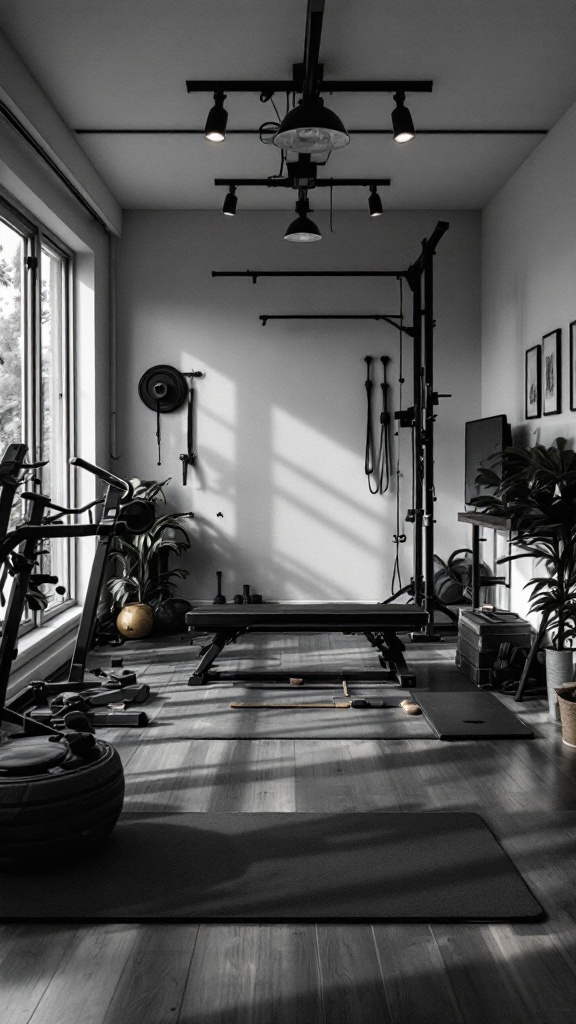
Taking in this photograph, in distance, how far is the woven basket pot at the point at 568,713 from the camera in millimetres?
3453

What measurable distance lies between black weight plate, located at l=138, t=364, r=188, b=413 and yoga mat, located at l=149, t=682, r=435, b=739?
289cm

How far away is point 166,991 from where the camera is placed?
180 cm

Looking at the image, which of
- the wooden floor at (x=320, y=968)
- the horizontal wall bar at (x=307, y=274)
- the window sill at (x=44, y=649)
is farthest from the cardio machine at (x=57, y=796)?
the horizontal wall bar at (x=307, y=274)

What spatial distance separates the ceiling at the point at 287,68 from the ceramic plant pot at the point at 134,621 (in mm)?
3033

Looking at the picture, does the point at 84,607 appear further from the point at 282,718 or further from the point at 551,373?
the point at 551,373

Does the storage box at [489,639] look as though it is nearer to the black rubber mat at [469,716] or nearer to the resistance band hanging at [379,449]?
the black rubber mat at [469,716]

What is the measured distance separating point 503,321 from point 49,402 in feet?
10.7

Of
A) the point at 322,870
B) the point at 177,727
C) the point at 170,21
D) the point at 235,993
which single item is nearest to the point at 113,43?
the point at 170,21

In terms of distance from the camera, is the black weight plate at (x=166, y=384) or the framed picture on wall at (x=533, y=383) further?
the black weight plate at (x=166, y=384)

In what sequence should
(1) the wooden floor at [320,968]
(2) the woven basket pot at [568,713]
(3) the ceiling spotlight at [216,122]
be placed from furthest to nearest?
(3) the ceiling spotlight at [216,122] → (2) the woven basket pot at [568,713] → (1) the wooden floor at [320,968]

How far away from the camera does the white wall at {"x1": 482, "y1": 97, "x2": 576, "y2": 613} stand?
4758 millimetres

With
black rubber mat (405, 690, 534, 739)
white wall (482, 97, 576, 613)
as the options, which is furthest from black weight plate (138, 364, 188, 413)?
black rubber mat (405, 690, 534, 739)

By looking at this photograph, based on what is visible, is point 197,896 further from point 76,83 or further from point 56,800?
point 76,83

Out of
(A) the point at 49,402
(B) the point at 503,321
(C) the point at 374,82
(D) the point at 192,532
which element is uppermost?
(C) the point at 374,82
